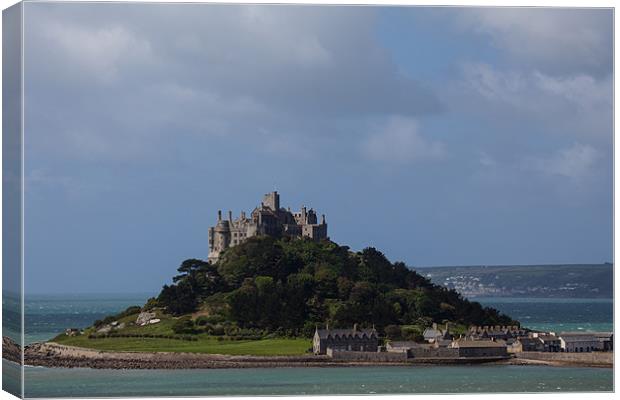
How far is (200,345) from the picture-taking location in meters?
31.8

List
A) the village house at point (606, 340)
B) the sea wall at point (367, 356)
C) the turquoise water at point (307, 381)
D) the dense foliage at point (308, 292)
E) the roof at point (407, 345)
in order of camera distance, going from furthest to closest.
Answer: the dense foliage at point (308, 292), the roof at point (407, 345), the sea wall at point (367, 356), the village house at point (606, 340), the turquoise water at point (307, 381)

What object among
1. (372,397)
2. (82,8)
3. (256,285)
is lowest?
(372,397)

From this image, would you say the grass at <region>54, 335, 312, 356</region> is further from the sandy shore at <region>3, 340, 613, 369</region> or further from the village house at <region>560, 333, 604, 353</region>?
the village house at <region>560, 333, 604, 353</region>

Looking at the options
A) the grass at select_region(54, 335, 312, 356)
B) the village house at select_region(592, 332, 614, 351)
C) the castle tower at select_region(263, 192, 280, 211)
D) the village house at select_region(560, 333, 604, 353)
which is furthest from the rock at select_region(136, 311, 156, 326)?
the village house at select_region(592, 332, 614, 351)

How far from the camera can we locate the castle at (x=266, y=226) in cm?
3164

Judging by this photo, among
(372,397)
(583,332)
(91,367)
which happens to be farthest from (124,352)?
(583,332)

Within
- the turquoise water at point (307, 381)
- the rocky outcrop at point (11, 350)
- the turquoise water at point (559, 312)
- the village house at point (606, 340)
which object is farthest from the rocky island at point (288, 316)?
the rocky outcrop at point (11, 350)

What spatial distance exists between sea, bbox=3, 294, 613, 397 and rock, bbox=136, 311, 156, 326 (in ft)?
3.17

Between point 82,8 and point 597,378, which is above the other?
point 82,8

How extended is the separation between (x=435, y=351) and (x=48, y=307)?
6437mm

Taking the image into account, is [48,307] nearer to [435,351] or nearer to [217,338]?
[217,338]

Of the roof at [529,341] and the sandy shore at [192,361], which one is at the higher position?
the roof at [529,341]

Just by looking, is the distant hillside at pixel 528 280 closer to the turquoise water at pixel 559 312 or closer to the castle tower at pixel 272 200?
the turquoise water at pixel 559 312

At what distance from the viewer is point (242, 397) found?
2739cm
